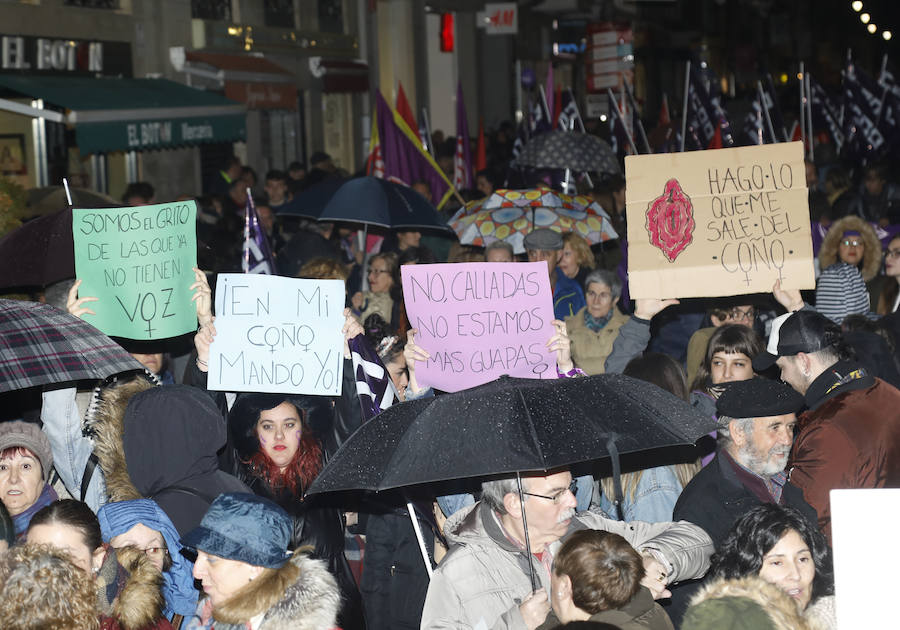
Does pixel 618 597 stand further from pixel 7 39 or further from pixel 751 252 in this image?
pixel 7 39

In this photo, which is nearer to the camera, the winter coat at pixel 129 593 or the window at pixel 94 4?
the winter coat at pixel 129 593

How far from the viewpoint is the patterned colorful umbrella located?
9.73m

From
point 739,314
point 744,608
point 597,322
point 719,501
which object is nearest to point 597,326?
point 597,322

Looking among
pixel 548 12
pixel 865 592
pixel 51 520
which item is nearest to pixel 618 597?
pixel 865 592

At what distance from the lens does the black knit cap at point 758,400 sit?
4691 millimetres

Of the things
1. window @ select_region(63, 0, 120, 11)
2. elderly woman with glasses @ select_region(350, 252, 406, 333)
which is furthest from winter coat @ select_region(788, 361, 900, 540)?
window @ select_region(63, 0, 120, 11)

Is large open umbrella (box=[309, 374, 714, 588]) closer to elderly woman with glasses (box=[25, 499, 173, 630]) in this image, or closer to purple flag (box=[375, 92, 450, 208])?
elderly woman with glasses (box=[25, 499, 173, 630])

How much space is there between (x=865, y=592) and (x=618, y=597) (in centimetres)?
93

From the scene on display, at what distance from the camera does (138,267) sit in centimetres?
561

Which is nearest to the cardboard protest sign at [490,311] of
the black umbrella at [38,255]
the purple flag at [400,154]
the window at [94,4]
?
the black umbrella at [38,255]

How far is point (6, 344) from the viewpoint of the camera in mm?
4523

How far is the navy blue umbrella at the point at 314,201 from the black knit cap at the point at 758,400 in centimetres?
570

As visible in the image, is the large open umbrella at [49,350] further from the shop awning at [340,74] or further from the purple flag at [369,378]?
the shop awning at [340,74]

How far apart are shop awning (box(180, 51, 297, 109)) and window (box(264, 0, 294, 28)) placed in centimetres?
133
